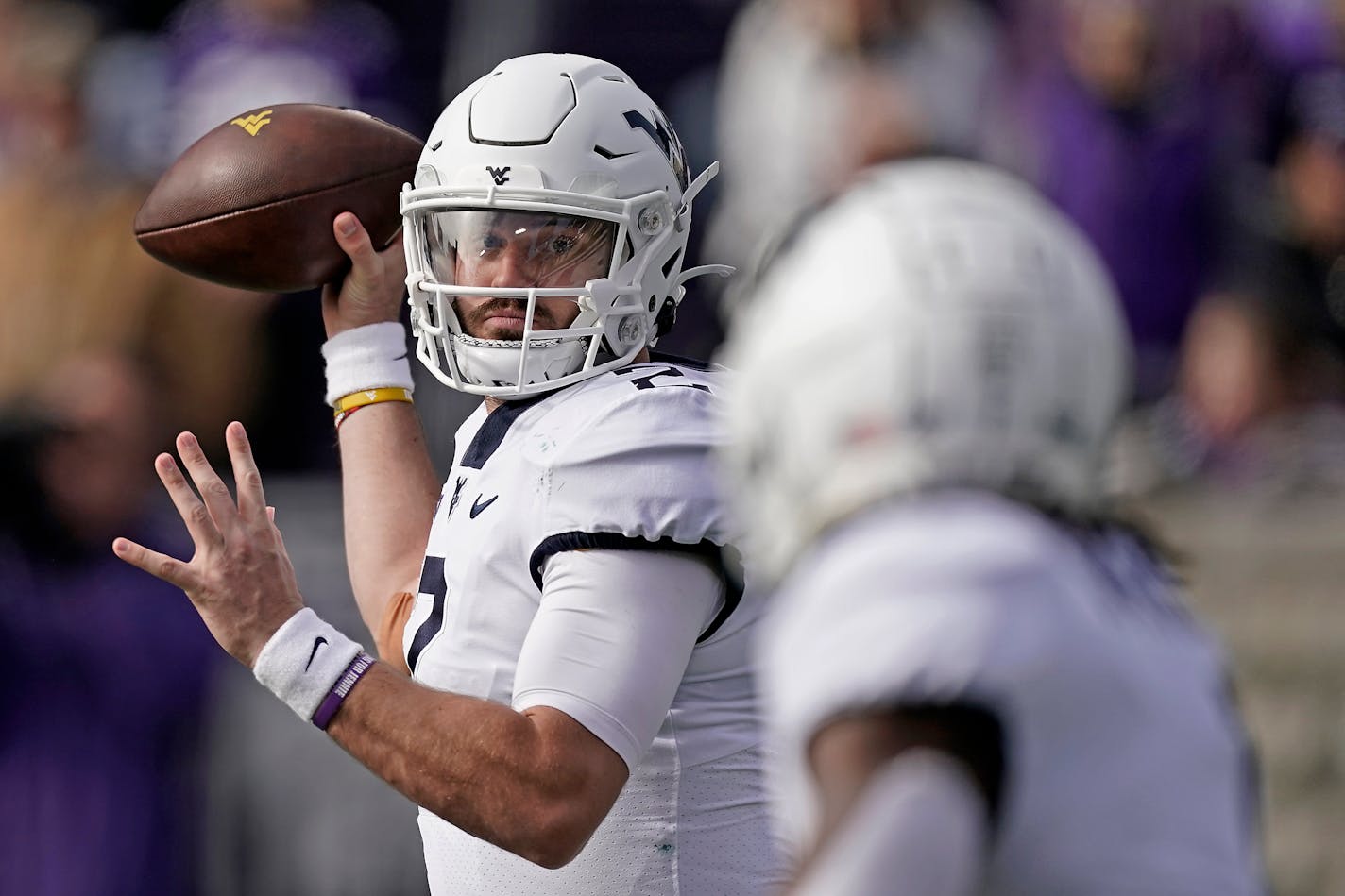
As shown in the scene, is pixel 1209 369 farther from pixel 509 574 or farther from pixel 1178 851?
pixel 1178 851

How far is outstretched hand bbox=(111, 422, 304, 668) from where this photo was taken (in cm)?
227

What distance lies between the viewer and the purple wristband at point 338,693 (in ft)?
7.39

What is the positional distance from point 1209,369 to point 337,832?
9.02 feet

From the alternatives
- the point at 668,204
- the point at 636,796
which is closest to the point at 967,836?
the point at 636,796

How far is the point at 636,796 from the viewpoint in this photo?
240 cm

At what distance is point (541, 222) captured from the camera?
2607mm

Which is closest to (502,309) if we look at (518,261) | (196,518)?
(518,261)

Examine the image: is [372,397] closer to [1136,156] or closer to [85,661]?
[85,661]

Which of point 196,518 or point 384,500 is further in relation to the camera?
point 384,500

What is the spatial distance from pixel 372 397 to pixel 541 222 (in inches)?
17.7

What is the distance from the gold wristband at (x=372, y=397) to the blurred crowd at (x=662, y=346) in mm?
2315

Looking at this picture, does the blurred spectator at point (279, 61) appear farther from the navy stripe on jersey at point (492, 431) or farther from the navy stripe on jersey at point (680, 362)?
the navy stripe on jersey at point (492, 431)

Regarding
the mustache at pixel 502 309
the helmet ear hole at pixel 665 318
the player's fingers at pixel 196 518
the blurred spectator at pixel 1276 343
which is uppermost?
the mustache at pixel 502 309

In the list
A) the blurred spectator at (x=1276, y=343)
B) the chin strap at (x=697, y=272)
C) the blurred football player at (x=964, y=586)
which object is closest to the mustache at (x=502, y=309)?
the chin strap at (x=697, y=272)
